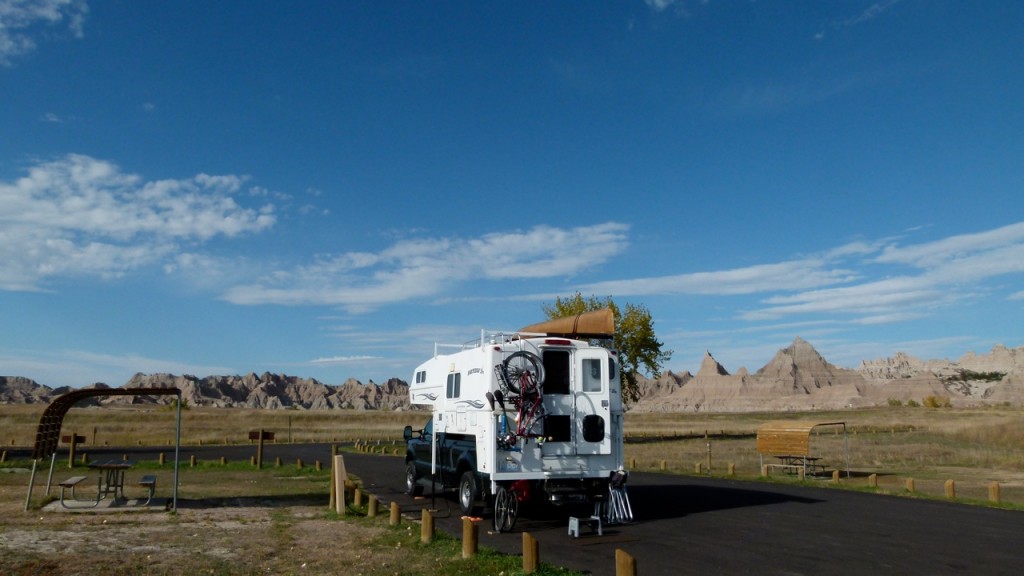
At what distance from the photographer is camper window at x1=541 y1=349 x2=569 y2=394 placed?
546 inches

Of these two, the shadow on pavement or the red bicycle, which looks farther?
the shadow on pavement

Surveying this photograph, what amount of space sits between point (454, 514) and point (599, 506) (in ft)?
12.0

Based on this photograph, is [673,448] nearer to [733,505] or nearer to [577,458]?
[733,505]

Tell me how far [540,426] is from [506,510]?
5.19 feet

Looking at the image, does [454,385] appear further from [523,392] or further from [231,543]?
[231,543]

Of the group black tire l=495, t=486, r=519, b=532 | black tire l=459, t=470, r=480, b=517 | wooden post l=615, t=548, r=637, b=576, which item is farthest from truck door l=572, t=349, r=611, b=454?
wooden post l=615, t=548, r=637, b=576

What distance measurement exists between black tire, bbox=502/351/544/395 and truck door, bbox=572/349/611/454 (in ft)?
2.57

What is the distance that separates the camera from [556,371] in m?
14.0

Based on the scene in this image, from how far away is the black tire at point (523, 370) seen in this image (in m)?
13.4

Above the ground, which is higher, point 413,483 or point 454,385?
point 454,385

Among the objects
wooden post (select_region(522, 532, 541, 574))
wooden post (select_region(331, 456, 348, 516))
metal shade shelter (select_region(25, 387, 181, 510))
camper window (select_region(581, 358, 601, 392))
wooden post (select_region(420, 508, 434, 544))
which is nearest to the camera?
wooden post (select_region(522, 532, 541, 574))

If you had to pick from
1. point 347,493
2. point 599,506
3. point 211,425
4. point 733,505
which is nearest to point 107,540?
point 347,493

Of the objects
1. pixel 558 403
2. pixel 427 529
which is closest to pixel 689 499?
pixel 558 403

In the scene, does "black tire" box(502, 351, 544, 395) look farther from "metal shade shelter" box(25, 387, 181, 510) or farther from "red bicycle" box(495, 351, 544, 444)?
"metal shade shelter" box(25, 387, 181, 510)
